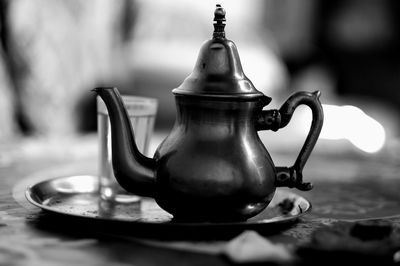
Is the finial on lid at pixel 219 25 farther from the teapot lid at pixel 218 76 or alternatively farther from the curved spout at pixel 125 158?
the curved spout at pixel 125 158

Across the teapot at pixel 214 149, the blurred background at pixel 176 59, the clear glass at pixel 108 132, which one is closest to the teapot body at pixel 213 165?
the teapot at pixel 214 149

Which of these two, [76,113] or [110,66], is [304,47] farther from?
[76,113]

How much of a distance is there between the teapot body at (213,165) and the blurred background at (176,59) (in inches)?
32.8

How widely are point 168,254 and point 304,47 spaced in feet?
9.56

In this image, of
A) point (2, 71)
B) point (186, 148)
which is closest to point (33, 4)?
point (2, 71)

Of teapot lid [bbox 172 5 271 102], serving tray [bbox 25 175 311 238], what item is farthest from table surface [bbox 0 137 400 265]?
teapot lid [bbox 172 5 271 102]

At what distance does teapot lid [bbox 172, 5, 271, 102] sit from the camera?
596mm

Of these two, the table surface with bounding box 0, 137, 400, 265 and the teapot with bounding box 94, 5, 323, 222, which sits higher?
the teapot with bounding box 94, 5, 323, 222

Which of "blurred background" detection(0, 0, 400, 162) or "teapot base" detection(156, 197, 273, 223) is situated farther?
"blurred background" detection(0, 0, 400, 162)

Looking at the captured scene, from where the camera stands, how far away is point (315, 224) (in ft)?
2.19

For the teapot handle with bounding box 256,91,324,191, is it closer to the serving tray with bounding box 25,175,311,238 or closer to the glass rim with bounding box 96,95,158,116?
the serving tray with bounding box 25,175,311,238

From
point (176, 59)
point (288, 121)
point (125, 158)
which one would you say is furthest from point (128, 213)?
point (176, 59)

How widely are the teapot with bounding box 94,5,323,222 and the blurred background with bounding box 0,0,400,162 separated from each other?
813 mm

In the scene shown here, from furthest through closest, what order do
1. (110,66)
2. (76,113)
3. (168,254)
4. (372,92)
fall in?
(372,92), (110,66), (76,113), (168,254)
